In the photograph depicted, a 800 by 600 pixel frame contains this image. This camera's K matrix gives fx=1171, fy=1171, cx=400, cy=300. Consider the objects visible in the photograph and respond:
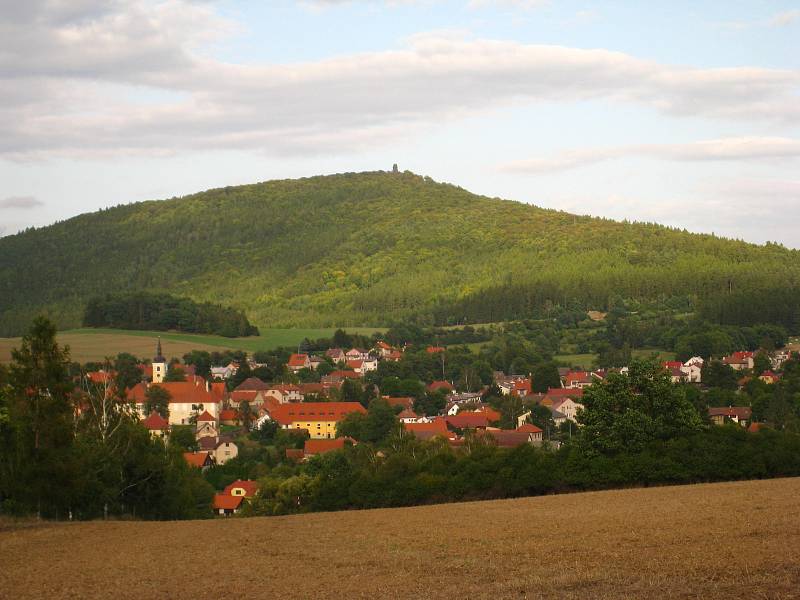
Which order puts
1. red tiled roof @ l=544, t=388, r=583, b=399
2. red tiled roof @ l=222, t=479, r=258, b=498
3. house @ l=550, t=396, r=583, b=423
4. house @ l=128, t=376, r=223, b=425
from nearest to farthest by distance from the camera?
red tiled roof @ l=222, t=479, r=258, b=498 → house @ l=550, t=396, r=583, b=423 → house @ l=128, t=376, r=223, b=425 → red tiled roof @ l=544, t=388, r=583, b=399

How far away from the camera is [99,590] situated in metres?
21.7

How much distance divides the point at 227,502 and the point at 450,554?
40241 millimetres

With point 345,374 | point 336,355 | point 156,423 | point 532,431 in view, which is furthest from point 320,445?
point 336,355

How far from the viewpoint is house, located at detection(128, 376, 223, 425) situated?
11027 centimetres

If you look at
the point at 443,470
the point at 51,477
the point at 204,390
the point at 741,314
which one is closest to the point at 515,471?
the point at 443,470

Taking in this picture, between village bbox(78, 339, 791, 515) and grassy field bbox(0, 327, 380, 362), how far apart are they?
15.6ft

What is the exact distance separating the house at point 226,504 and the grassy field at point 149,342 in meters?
71.3

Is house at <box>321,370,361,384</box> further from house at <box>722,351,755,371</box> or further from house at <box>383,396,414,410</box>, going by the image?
house at <box>722,351,755,371</box>

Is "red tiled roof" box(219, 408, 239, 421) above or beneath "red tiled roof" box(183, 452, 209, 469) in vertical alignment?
above

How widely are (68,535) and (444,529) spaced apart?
10.3m

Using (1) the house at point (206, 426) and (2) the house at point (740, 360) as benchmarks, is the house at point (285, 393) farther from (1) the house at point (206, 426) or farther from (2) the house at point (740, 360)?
(2) the house at point (740, 360)

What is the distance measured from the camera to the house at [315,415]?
97625 mm

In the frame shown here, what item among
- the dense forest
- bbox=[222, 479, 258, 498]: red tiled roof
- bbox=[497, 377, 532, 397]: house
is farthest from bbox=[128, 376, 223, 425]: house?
the dense forest

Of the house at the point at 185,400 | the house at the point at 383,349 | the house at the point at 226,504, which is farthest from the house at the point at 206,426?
the house at the point at 383,349
